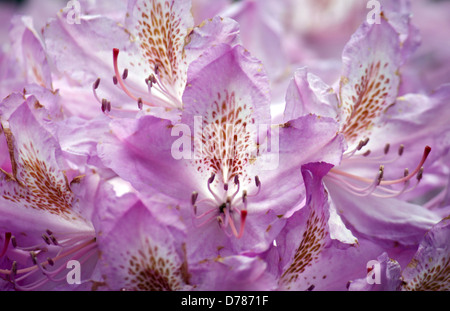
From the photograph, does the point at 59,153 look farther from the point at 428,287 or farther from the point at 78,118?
the point at 428,287

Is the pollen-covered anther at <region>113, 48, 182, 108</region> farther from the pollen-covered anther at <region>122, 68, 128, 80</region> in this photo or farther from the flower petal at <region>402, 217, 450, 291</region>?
the flower petal at <region>402, 217, 450, 291</region>

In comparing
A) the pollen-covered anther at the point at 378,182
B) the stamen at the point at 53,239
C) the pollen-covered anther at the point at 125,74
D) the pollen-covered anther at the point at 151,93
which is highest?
the pollen-covered anther at the point at 125,74

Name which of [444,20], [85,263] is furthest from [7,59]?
[444,20]

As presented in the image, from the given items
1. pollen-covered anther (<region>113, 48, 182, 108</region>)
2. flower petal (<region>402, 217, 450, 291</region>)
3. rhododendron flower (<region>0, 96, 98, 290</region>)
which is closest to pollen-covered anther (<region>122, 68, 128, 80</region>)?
pollen-covered anther (<region>113, 48, 182, 108</region>)

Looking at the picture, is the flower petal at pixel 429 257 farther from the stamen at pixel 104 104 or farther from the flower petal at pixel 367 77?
the stamen at pixel 104 104

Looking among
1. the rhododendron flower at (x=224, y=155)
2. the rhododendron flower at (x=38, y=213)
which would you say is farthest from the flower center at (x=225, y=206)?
the rhododendron flower at (x=38, y=213)

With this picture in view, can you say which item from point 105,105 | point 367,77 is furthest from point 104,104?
point 367,77

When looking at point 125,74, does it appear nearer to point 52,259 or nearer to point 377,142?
point 52,259

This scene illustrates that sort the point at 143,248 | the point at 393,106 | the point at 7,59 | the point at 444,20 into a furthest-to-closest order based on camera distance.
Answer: the point at 444,20
the point at 7,59
the point at 393,106
the point at 143,248
